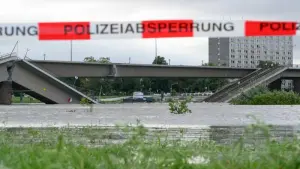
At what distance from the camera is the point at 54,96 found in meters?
61.8

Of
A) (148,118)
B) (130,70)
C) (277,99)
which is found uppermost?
(130,70)

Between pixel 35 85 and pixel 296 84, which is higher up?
pixel 35 85

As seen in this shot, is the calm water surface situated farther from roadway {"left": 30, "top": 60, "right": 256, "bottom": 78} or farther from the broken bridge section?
roadway {"left": 30, "top": 60, "right": 256, "bottom": 78}

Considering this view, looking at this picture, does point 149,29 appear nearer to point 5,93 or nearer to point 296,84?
point 5,93

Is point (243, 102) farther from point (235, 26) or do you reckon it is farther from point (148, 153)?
point (148, 153)

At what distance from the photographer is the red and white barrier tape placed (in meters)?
10.6

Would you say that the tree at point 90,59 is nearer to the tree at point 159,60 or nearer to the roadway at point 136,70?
the tree at point 159,60

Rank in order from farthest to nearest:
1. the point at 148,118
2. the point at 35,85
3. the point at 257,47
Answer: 1. the point at 35,85
2. the point at 257,47
3. the point at 148,118

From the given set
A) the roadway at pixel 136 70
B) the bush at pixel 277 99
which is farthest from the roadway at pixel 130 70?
the bush at pixel 277 99

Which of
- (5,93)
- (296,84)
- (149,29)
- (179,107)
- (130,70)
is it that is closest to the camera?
(149,29)

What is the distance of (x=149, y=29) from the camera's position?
10.6 m

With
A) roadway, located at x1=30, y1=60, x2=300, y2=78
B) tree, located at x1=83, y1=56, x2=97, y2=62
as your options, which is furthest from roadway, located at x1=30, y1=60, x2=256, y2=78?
tree, located at x1=83, y1=56, x2=97, y2=62

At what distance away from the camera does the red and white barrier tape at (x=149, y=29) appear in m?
10.6

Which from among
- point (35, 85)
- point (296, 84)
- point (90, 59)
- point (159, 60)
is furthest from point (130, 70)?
point (159, 60)
